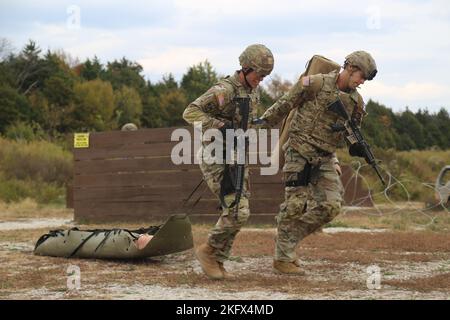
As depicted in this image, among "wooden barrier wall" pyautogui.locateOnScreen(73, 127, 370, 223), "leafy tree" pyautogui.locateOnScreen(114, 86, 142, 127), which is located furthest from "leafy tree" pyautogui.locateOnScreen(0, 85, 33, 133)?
"wooden barrier wall" pyautogui.locateOnScreen(73, 127, 370, 223)

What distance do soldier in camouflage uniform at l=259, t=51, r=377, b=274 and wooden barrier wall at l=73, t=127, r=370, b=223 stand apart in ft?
16.8

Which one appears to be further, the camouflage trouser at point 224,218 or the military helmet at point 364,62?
the military helmet at point 364,62

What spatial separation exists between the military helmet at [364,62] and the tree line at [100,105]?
22.1 metres

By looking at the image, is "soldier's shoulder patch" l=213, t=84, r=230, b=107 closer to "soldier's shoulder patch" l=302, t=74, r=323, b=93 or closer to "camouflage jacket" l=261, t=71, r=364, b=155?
"camouflage jacket" l=261, t=71, r=364, b=155

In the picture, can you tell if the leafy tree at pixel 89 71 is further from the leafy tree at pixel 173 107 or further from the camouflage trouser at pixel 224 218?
the camouflage trouser at pixel 224 218

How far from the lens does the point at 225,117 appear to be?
6.37m

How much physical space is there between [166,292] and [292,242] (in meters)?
1.56

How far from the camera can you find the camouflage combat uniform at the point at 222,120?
6168mm

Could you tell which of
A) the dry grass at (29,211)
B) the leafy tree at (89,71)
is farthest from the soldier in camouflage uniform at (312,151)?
the leafy tree at (89,71)

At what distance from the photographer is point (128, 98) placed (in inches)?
1369

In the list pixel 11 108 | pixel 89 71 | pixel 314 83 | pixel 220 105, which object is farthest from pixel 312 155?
pixel 89 71

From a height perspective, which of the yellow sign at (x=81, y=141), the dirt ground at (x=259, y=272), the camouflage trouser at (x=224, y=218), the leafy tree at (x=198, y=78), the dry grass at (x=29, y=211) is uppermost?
the leafy tree at (x=198, y=78)

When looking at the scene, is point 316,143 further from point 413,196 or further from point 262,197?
point 413,196

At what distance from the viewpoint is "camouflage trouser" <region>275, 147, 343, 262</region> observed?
6555 mm
